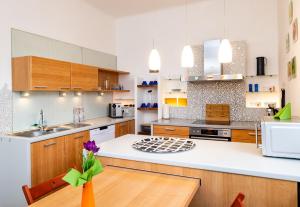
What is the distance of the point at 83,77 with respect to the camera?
3.72 meters

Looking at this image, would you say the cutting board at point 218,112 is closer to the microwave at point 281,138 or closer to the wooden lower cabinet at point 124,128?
the wooden lower cabinet at point 124,128

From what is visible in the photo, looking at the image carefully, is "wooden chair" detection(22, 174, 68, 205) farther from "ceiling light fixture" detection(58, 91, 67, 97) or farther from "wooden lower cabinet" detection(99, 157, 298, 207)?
"ceiling light fixture" detection(58, 91, 67, 97)

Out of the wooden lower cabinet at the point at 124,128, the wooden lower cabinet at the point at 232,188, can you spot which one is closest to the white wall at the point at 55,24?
the wooden lower cabinet at the point at 124,128

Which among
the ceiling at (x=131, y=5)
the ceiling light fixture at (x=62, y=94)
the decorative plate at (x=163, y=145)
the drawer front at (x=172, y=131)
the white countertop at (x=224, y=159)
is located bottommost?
the drawer front at (x=172, y=131)

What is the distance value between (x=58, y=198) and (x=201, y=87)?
3432 mm

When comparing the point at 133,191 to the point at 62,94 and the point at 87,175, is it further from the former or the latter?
the point at 62,94

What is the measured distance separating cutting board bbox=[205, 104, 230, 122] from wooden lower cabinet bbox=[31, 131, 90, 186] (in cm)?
222

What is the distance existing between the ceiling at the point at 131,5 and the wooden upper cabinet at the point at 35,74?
1.70 m

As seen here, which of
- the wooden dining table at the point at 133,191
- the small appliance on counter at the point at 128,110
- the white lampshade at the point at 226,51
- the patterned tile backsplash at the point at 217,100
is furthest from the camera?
the small appliance on counter at the point at 128,110

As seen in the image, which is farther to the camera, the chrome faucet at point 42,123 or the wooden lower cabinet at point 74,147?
the chrome faucet at point 42,123

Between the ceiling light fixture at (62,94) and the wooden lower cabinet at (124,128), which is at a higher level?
the ceiling light fixture at (62,94)

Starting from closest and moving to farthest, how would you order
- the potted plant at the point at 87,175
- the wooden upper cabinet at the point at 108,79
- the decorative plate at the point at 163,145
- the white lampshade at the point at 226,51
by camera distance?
the potted plant at the point at 87,175 < the decorative plate at the point at 163,145 < the white lampshade at the point at 226,51 < the wooden upper cabinet at the point at 108,79

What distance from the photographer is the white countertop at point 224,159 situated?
146cm

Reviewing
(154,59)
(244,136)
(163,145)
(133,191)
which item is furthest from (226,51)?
(244,136)
